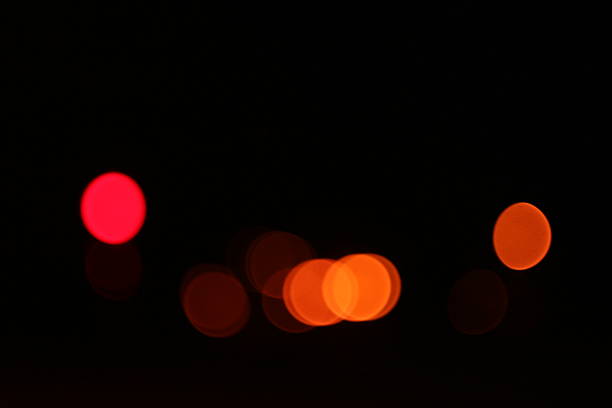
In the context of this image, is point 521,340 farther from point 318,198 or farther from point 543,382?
point 318,198

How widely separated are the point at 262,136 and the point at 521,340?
12.0ft

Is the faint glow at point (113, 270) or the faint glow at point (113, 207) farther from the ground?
Answer: the faint glow at point (113, 207)

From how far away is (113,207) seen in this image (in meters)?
8.59

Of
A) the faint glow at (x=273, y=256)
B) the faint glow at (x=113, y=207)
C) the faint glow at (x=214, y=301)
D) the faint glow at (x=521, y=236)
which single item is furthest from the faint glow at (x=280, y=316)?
the faint glow at (x=521, y=236)

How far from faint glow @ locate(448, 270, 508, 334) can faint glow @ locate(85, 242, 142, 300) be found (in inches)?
130

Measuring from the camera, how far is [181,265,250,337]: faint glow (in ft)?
22.2

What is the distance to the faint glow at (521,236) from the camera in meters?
7.70

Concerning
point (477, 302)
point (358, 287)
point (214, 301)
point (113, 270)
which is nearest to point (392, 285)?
point (358, 287)

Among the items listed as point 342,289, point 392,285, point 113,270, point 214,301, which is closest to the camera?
point 214,301

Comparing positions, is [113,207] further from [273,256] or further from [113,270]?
[273,256]

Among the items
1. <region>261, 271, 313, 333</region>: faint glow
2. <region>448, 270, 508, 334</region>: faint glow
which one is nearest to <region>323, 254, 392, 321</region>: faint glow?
<region>261, 271, 313, 333</region>: faint glow

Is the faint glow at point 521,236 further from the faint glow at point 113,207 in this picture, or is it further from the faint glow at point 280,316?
the faint glow at point 113,207

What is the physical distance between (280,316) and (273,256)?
314 centimetres

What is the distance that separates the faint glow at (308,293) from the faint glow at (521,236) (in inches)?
76.4
